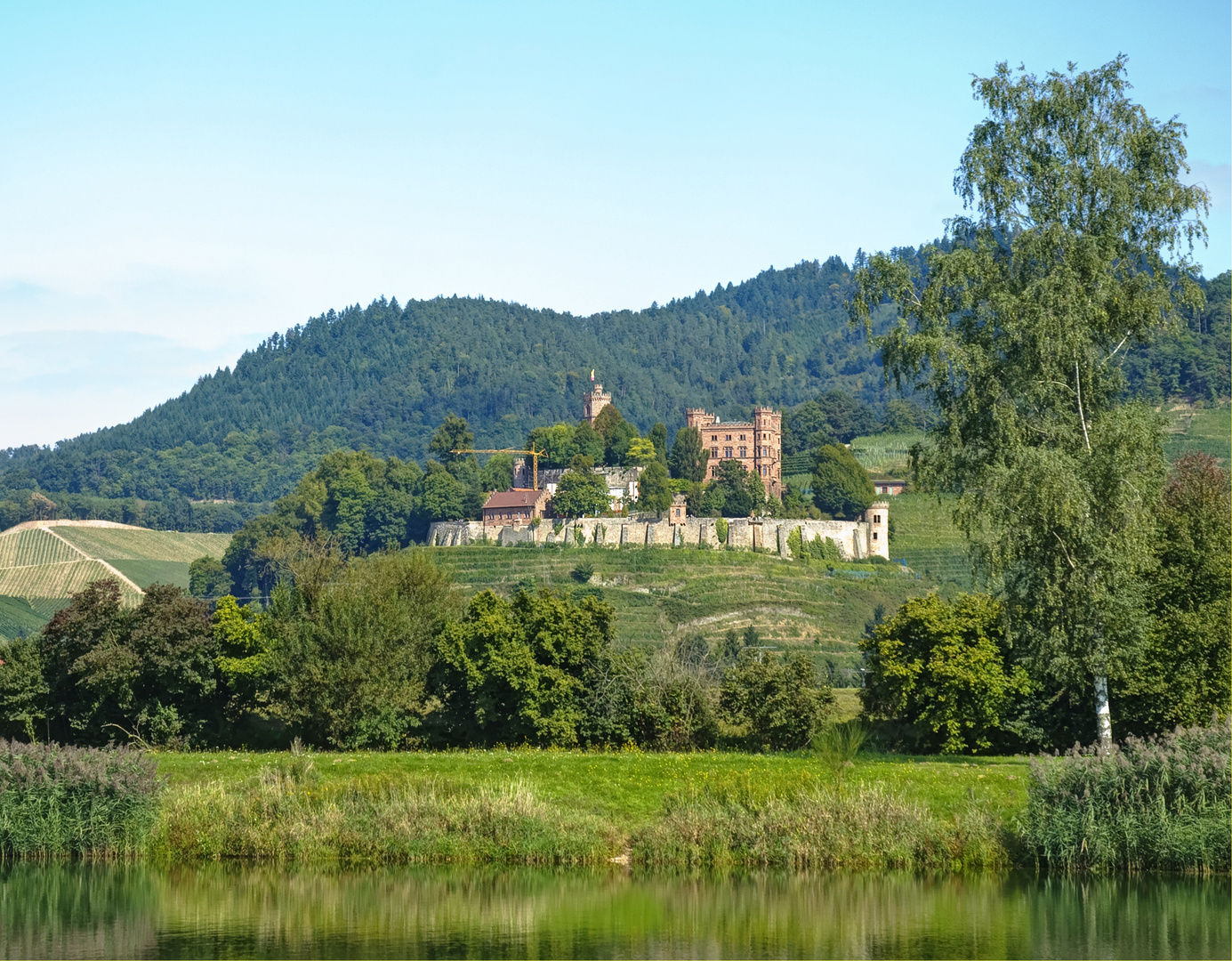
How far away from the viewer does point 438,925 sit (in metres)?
18.8

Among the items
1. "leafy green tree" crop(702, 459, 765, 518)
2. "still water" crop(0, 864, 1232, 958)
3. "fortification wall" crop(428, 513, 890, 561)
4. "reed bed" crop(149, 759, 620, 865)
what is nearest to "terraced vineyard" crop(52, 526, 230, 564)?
"fortification wall" crop(428, 513, 890, 561)

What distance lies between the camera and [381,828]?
22.7 m

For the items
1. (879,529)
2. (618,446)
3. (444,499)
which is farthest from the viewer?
(618,446)

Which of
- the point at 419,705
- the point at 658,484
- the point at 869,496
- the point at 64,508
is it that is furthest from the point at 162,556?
the point at 419,705

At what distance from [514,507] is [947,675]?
83208 millimetres

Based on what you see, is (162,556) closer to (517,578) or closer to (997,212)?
(517,578)

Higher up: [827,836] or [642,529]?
[642,529]

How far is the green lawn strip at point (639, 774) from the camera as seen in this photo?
23156 mm

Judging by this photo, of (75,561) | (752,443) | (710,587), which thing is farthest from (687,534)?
(75,561)

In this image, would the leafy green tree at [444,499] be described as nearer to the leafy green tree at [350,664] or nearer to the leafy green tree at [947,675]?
the leafy green tree at [350,664]

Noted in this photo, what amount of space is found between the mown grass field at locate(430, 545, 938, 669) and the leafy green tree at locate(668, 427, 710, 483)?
22098 millimetres

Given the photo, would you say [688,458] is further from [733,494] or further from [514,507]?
[514,507]

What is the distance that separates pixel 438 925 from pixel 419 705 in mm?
14023

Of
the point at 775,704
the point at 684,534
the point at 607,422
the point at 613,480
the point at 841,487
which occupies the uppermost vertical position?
the point at 607,422
